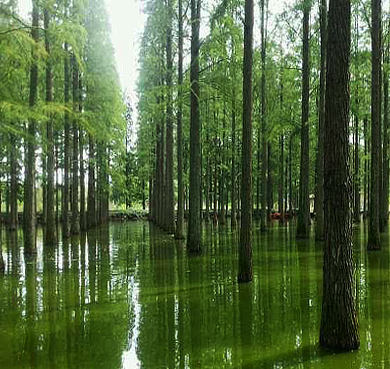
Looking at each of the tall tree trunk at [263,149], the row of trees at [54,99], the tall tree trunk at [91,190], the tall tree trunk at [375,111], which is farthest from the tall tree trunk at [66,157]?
the tall tree trunk at [375,111]

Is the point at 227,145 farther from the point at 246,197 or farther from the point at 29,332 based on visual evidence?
the point at 29,332

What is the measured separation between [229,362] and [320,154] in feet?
49.5

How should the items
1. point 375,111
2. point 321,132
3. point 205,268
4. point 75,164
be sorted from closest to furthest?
1. point 205,268
2. point 375,111
3. point 321,132
4. point 75,164

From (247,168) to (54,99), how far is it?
15.7m

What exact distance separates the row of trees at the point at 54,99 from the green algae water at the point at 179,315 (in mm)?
4335

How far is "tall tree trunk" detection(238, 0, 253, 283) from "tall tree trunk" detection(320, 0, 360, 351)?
4334mm

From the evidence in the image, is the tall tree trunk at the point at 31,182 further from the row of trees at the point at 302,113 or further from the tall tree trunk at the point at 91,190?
the tall tree trunk at the point at 91,190

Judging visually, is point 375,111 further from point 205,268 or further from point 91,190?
point 91,190

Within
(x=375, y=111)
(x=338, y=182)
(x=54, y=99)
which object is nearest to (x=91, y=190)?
(x=54, y=99)

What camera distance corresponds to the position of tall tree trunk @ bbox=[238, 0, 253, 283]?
34.0 feet

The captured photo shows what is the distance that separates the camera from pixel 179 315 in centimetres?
783

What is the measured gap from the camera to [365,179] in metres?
40.0

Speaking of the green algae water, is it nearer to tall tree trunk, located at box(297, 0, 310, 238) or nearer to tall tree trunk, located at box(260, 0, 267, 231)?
tall tree trunk, located at box(297, 0, 310, 238)

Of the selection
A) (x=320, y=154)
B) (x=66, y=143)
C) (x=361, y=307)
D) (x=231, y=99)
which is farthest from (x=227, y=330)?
(x=66, y=143)
